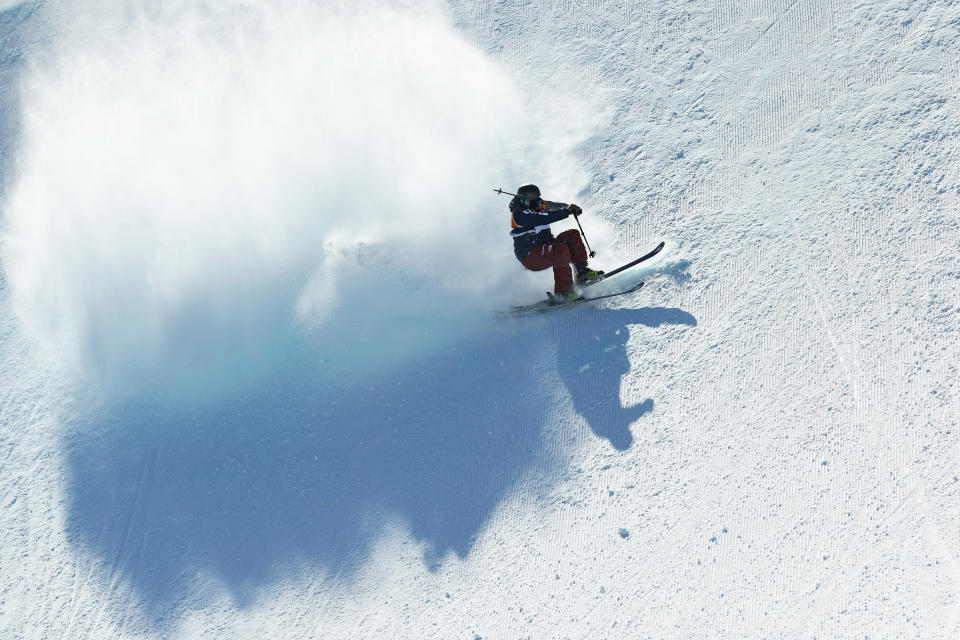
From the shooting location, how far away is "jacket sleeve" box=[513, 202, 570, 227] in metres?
5.75

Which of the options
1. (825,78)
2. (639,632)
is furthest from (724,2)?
(639,632)

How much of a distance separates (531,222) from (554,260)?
1.29ft

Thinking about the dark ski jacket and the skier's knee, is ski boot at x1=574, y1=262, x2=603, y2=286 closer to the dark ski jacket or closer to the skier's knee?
the skier's knee

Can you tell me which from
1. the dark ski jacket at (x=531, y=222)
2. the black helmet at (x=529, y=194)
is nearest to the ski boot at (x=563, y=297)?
the dark ski jacket at (x=531, y=222)

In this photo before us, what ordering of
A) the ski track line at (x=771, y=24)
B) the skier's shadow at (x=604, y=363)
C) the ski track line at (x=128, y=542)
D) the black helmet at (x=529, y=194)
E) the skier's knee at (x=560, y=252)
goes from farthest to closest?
the ski track line at (x=771, y=24) → the ski track line at (x=128, y=542) → the skier's shadow at (x=604, y=363) → the skier's knee at (x=560, y=252) → the black helmet at (x=529, y=194)

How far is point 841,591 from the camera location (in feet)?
18.0

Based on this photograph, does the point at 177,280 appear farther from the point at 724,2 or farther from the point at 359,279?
the point at 724,2

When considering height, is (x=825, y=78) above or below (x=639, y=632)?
above

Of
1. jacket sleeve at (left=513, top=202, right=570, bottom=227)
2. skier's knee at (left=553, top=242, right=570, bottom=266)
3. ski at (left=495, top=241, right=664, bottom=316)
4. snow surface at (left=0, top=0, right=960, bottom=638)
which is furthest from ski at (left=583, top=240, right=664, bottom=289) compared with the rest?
jacket sleeve at (left=513, top=202, right=570, bottom=227)

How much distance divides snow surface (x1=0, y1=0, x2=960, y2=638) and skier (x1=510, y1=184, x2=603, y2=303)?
0.45 m

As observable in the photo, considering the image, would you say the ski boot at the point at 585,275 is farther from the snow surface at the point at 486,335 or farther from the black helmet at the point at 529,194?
the black helmet at the point at 529,194

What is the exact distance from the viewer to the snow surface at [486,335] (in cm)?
579

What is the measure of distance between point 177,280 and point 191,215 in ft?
2.24

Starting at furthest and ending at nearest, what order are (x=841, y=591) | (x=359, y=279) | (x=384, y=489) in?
(x=359, y=279), (x=384, y=489), (x=841, y=591)
